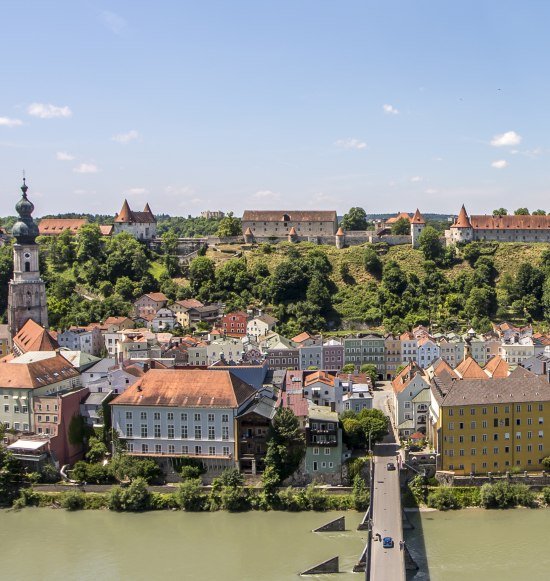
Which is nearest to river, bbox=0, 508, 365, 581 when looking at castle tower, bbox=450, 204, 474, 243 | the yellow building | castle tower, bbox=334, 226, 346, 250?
the yellow building

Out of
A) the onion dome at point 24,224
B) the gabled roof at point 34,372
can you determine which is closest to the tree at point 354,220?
the onion dome at point 24,224

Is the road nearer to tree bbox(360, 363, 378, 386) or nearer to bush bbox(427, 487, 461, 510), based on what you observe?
bush bbox(427, 487, 461, 510)

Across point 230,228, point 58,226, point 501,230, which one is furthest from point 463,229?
point 58,226

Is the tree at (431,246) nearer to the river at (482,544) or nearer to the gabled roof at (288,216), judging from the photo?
the gabled roof at (288,216)

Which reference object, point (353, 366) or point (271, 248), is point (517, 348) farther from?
point (271, 248)

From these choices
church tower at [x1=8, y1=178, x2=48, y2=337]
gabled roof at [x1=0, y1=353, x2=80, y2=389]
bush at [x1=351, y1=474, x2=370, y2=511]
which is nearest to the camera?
bush at [x1=351, y1=474, x2=370, y2=511]

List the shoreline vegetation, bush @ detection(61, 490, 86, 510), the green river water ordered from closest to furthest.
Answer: the green river water, the shoreline vegetation, bush @ detection(61, 490, 86, 510)

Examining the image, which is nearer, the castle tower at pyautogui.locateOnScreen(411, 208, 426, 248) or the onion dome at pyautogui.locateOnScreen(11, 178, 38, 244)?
the onion dome at pyautogui.locateOnScreen(11, 178, 38, 244)
